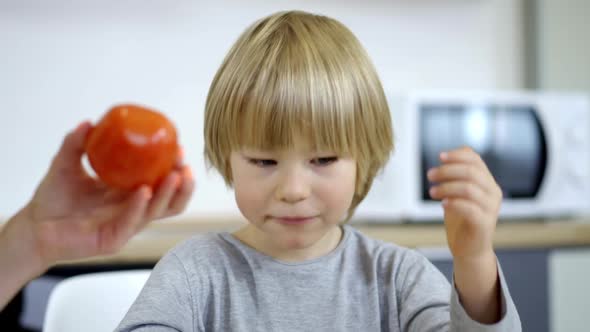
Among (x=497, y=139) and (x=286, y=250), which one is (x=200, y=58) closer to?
(x=497, y=139)

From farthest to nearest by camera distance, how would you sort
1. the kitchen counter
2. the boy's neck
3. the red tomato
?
1. the kitchen counter
2. the boy's neck
3. the red tomato

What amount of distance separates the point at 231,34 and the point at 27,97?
0.69 metres

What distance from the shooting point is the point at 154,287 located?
0.77 m

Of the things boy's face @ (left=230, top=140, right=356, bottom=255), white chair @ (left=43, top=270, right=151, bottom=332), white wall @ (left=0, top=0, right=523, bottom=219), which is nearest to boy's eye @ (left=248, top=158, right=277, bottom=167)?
boy's face @ (left=230, top=140, right=356, bottom=255)

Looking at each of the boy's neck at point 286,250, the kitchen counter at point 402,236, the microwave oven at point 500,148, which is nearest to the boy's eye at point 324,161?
the boy's neck at point 286,250

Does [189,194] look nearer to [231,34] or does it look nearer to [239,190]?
[239,190]

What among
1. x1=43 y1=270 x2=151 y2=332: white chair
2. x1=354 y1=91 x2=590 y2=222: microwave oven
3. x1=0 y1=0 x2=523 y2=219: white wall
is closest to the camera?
x1=43 y1=270 x2=151 y2=332: white chair

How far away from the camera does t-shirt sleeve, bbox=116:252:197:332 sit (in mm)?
719

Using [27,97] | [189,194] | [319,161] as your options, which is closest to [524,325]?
[319,161]

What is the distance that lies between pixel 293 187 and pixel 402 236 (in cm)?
96

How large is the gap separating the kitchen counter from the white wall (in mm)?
246

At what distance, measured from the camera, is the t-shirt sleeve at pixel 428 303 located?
0.67m

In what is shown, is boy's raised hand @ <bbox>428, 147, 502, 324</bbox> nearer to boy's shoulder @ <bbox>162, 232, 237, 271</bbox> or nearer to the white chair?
boy's shoulder @ <bbox>162, 232, 237, 271</bbox>

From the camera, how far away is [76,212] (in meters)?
0.57
